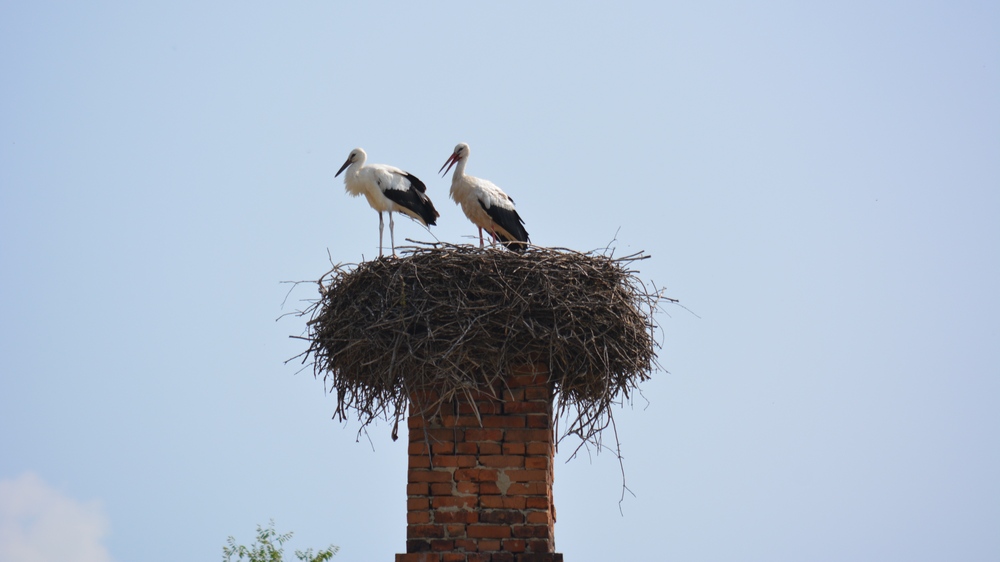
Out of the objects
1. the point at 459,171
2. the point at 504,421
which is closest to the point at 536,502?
the point at 504,421

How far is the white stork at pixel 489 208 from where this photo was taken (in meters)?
10.8

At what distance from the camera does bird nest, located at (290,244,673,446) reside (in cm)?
743

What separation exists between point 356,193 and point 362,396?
3864mm

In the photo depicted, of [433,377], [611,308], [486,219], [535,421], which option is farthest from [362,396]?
[486,219]

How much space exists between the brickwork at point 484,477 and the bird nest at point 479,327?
0.44 ft

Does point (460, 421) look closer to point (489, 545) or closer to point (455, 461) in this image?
point (455, 461)

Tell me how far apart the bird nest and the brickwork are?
0.13 metres

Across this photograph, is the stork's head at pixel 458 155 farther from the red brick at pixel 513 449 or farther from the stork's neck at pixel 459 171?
the red brick at pixel 513 449

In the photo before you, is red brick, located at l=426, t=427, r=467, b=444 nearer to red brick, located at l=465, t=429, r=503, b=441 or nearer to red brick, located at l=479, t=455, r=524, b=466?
red brick, located at l=465, t=429, r=503, b=441

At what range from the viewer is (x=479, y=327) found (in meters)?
7.39

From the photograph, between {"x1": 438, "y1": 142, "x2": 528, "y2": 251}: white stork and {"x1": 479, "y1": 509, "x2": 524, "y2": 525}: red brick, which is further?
{"x1": 438, "y1": 142, "x2": 528, "y2": 251}: white stork

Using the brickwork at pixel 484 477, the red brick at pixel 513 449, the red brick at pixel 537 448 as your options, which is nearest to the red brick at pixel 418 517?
the brickwork at pixel 484 477

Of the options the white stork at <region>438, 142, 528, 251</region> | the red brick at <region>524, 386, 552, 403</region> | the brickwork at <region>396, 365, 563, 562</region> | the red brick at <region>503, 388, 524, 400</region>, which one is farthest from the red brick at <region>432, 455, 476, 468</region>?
the white stork at <region>438, 142, 528, 251</region>

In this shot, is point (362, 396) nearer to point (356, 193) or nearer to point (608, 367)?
point (608, 367)
